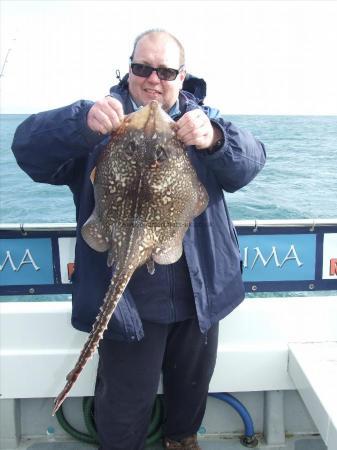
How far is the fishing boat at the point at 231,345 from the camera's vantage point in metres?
3.34

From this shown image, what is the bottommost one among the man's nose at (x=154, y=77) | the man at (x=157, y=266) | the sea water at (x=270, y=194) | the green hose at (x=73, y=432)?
the green hose at (x=73, y=432)

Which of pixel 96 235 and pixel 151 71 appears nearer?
pixel 96 235

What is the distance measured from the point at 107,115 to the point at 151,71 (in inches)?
20.7

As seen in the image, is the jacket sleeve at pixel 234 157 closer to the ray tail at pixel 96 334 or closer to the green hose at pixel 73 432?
the ray tail at pixel 96 334

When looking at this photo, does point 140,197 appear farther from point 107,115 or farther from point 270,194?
point 270,194

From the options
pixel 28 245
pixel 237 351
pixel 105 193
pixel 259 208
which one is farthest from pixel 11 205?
pixel 105 193

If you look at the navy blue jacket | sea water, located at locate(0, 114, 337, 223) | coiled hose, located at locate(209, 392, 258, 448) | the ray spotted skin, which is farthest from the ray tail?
sea water, located at locate(0, 114, 337, 223)

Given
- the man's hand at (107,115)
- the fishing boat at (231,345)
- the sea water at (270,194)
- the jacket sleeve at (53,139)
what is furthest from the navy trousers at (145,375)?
the sea water at (270,194)

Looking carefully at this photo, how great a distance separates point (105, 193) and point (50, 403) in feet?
6.91

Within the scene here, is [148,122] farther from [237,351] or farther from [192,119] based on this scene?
[237,351]

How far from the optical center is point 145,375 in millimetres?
2732

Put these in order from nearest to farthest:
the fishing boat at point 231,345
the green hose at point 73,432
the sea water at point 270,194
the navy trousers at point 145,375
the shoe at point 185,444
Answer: the navy trousers at point 145,375
the shoe at point 185,444
the fishing boat at point 231,345
the green hose at point 73,432
the sea water at point 270,194

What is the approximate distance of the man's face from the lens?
239 cm

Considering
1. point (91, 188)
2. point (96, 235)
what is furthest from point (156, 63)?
point (96, 235)
